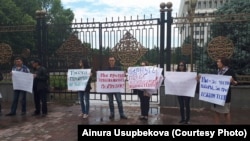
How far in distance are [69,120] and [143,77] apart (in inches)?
93.4

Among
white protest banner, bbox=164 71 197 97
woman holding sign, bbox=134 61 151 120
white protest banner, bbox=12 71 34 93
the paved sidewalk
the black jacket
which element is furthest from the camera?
white protest banner, bbox=12 71 34 93

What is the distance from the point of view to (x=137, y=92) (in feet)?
29.5

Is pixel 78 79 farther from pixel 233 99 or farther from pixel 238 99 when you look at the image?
pixel 238 99

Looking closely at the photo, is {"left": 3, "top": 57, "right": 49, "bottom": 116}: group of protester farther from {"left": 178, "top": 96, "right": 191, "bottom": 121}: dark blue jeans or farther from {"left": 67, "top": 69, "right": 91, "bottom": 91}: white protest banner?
{"left": 178, "top": 96, "right": 191, "bottom": 121}: dark blue jeans

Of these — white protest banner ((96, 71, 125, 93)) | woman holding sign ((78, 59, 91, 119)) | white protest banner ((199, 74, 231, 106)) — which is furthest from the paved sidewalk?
white protest banner ((199, 74, 231, 106))

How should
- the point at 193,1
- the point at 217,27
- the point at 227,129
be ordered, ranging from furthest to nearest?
the point at 217,27 → the point at 193,1 → the point at 227,129

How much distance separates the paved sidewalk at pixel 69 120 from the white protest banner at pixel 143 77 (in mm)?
968

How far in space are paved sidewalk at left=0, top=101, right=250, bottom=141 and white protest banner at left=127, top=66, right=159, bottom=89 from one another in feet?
3.17

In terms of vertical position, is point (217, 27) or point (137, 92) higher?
point (217, 27)

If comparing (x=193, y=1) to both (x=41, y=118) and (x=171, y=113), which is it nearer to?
(x=171, y=113)

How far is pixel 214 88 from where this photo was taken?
24.4 ft

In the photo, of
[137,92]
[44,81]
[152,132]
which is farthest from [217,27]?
[152,132]

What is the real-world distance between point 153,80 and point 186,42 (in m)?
3.27

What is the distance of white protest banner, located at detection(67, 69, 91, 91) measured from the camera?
9180 mm
